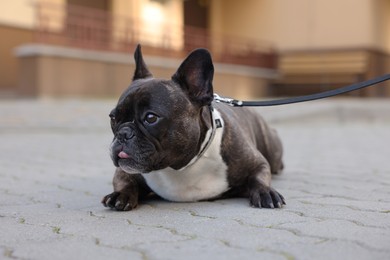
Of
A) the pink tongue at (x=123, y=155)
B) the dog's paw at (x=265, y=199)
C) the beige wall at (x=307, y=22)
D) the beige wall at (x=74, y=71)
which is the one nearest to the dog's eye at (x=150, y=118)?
the pink tongue at (x=123, y=155)

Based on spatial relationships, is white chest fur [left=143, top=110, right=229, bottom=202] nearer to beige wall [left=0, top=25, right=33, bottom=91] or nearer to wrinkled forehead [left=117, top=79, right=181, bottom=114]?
wrinkled forehead [left=117, top=79, right=181, bottom=114]

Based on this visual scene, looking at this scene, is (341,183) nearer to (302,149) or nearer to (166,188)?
(166,188)

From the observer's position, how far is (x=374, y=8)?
19.2 m

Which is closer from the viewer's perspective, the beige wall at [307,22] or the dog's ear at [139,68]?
the dog's ear at [139,68]

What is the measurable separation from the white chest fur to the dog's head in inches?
4.0

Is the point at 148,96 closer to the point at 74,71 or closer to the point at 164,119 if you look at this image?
the point at 164,119

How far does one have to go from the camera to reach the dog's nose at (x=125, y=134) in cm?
254

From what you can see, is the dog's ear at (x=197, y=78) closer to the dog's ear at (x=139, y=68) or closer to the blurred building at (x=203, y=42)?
the dog's ear at (x=139, y=68)

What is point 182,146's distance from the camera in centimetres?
264

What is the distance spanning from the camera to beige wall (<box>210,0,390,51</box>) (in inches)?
752

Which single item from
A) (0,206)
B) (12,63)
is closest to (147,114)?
(0,206)

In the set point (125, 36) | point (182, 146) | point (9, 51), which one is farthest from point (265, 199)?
point (9, 51)

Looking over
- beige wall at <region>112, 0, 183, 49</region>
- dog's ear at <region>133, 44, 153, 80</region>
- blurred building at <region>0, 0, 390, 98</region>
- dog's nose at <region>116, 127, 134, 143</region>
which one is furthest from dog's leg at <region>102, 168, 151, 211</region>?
beige wall at <region>112, 0, 183, 49</region>

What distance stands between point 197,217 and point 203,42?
14833mm
